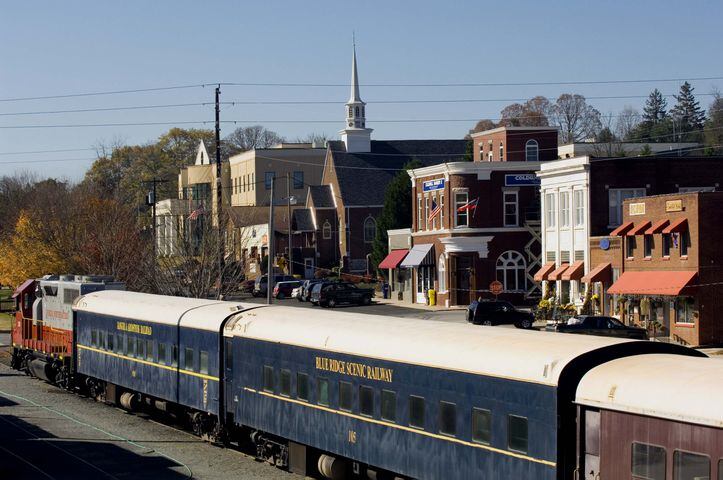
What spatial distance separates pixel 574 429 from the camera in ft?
44.4

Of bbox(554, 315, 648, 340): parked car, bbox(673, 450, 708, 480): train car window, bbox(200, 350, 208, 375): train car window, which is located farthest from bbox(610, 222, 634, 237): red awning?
bbox(673, 450, 708, 480): train car window

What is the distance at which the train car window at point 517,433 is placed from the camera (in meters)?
14.2

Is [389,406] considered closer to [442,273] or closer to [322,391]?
[322,391]

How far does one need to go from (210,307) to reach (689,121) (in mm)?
147826

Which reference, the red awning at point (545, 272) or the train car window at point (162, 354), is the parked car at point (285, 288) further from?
the train car window at point (162, 354)

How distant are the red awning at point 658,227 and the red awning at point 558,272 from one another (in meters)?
10.3

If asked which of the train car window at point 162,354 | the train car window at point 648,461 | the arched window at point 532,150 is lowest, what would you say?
the train car window at point 162,354

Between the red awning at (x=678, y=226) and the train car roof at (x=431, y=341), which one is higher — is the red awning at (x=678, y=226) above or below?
above

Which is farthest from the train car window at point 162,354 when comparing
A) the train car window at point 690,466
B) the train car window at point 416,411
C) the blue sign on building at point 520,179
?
the blue sign on building at point 520,179

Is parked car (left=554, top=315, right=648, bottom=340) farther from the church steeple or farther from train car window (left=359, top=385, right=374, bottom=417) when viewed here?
the church steeple

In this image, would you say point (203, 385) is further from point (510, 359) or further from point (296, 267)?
point (296, 267)

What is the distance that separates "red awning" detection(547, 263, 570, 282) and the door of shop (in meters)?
9.39

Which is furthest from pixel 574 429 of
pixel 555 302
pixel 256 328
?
pixel 555 302

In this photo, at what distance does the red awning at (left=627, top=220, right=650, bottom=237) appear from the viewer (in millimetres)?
48438
